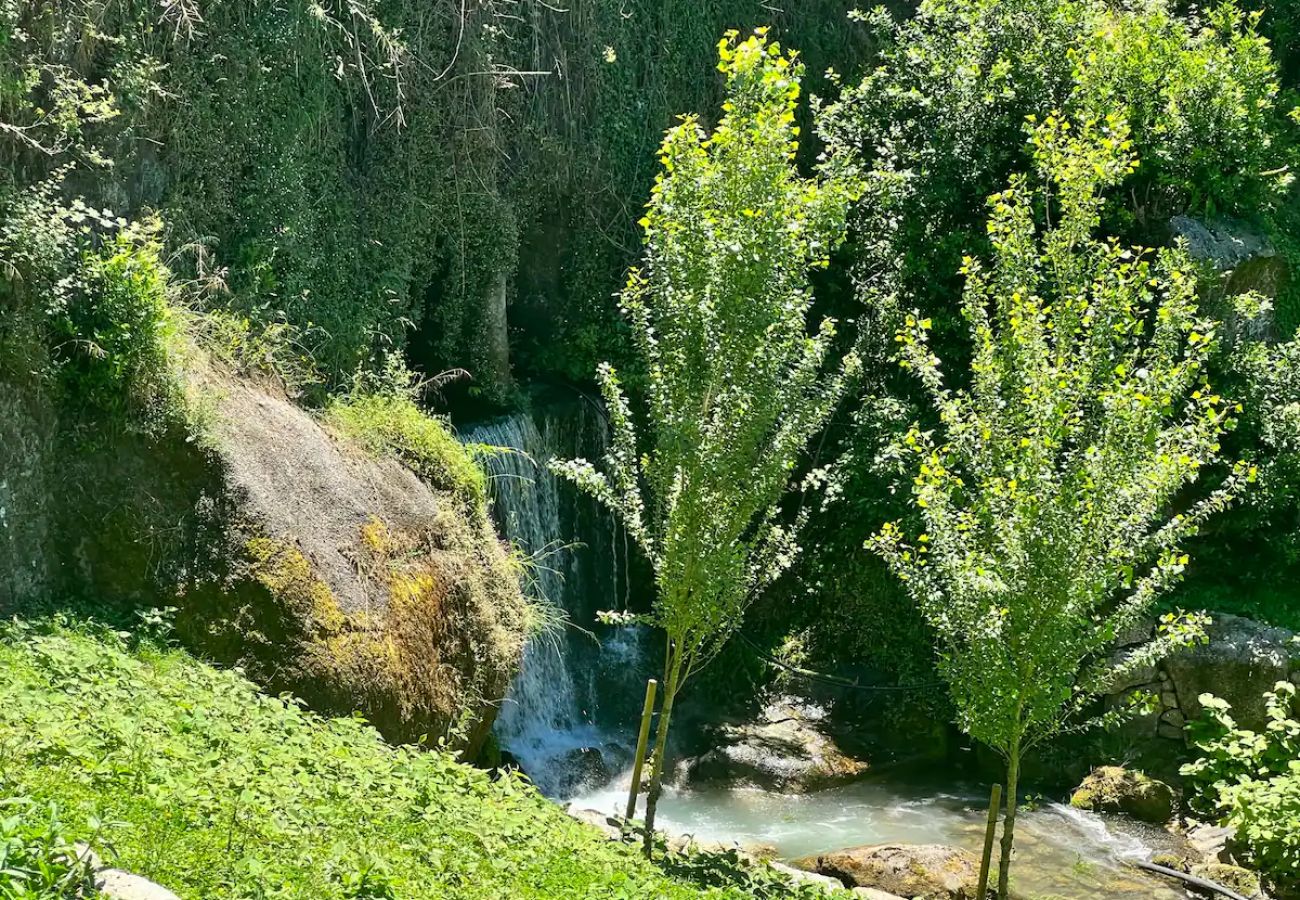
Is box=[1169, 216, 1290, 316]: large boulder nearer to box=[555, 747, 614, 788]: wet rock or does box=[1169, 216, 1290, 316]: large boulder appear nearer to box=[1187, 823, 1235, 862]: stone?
box=[1187, 823, 1235, 862]: stone

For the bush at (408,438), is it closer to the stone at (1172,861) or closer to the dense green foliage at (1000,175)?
the dense green foliage at (1000,175)

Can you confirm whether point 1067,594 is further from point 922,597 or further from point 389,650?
point 389,650

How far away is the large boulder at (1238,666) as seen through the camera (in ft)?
40.9

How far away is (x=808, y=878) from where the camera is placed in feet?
31.9

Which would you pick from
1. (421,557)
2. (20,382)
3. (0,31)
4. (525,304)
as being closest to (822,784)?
(421,557)

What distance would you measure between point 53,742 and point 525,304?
10059 millimetres

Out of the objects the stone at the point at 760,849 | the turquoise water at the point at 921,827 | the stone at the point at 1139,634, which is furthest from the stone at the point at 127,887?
the stone at the point at 1139,634

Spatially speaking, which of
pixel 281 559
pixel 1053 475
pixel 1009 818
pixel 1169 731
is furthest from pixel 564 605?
pixel 1053 475

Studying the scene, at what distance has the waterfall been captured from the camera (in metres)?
12.2

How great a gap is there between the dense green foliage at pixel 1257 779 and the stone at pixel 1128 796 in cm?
29

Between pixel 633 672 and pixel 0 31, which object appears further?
pixel 633 672

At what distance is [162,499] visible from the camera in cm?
855

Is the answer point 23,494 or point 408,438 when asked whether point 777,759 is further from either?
point 23,494

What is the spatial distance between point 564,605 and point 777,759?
290 cm
